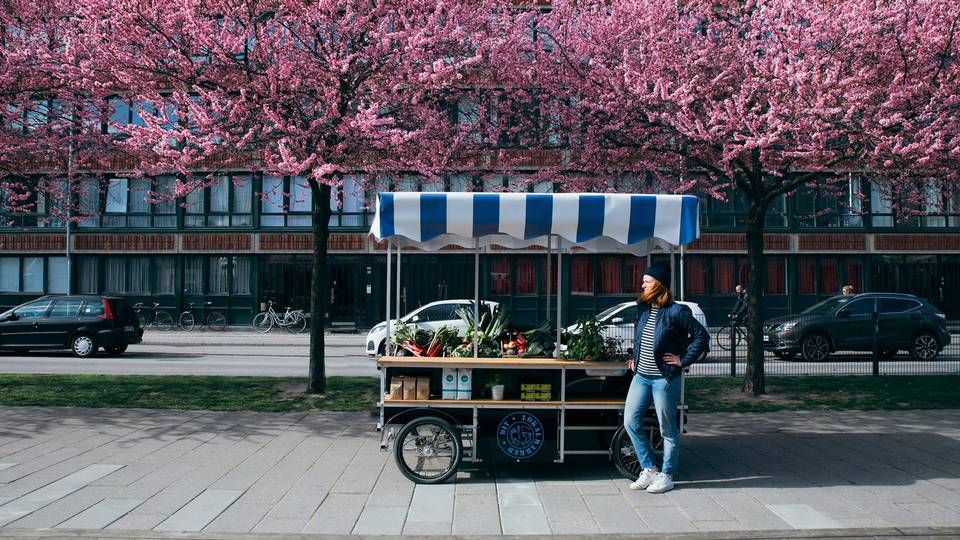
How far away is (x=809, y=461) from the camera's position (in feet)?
27.4

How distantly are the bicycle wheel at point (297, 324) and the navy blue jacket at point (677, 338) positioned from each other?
2498cm

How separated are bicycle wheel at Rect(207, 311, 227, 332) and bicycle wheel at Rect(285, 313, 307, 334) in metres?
2.61

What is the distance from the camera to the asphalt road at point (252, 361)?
50.3 ft

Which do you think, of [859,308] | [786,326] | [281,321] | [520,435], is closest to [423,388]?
[520,435]

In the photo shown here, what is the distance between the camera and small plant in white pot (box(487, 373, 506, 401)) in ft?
25.3

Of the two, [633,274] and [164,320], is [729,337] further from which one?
[164,320]

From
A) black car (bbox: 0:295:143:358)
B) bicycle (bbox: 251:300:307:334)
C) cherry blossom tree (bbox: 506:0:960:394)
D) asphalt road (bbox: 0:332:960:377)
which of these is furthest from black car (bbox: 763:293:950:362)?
bicycle (bbox: 251:300:307:334)

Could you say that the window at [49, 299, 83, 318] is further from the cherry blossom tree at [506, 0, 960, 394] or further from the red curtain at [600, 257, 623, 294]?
the red curtain at [600, 257, 623, 294]

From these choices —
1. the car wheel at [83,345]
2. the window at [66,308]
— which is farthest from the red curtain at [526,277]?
the window at [66,308]

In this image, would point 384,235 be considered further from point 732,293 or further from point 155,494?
point 732,293

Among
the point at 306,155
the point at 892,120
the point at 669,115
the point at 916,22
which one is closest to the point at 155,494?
the point at 306,155

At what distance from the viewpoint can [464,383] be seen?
25.2 ft

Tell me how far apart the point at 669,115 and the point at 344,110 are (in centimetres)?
491

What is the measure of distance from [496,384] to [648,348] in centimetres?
153
